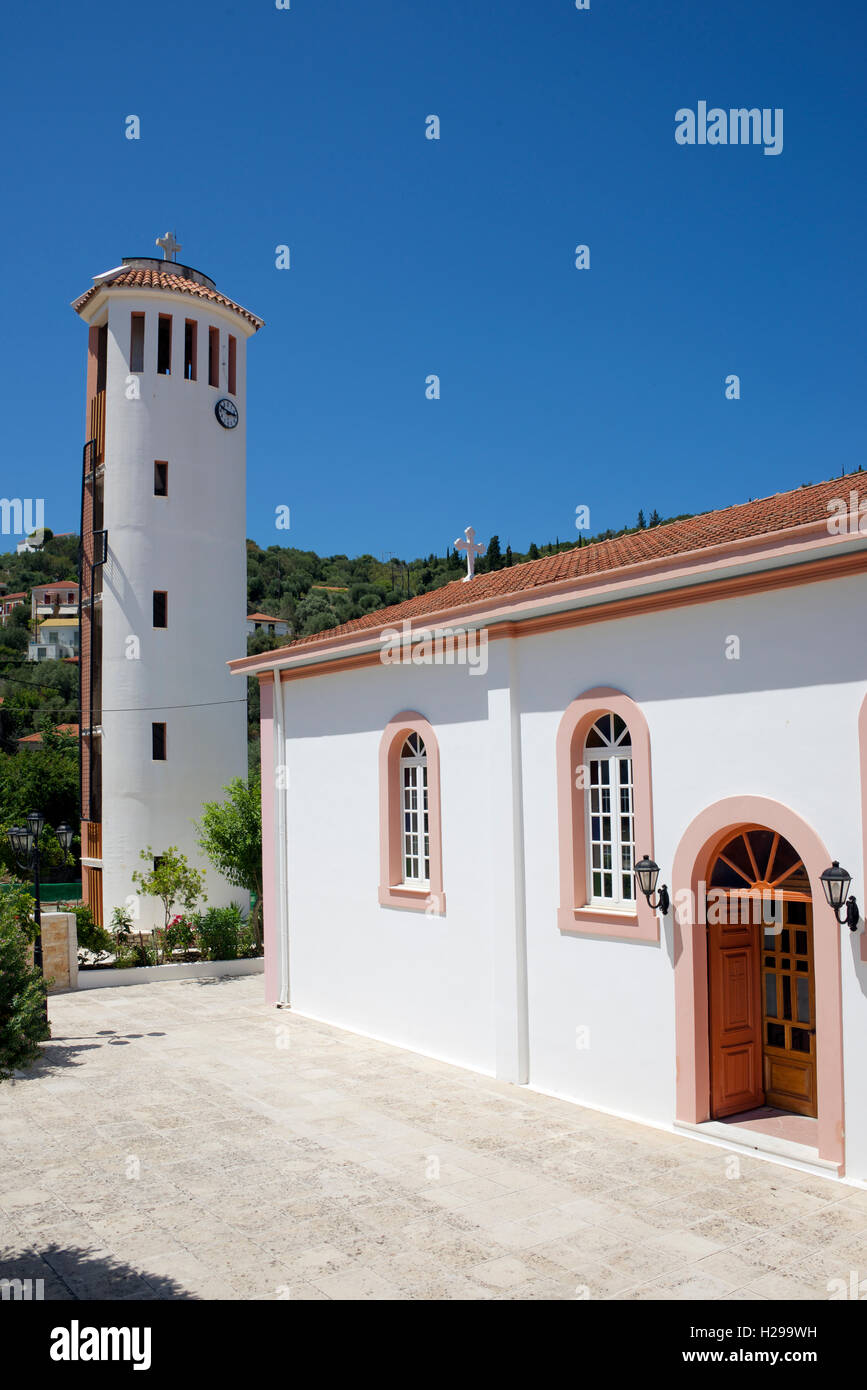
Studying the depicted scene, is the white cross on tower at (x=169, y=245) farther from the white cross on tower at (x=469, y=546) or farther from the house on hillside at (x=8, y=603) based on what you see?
the house on hillside at (x=8, y=603)

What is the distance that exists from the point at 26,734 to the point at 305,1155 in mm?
56708

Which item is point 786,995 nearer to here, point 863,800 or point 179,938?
point 863,800

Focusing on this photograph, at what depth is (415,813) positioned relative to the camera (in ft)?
40.4

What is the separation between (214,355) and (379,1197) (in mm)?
21638

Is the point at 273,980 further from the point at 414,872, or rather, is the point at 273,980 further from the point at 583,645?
the point at 583,645

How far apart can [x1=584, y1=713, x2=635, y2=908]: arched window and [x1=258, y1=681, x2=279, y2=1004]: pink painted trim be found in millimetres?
6611

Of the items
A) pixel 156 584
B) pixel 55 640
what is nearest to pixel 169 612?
pixel 156 584

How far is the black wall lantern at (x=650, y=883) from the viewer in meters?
8.66

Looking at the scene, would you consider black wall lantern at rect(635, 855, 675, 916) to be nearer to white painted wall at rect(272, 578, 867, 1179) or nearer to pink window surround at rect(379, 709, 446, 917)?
white painted wall at rect(272, 578, 867, 1179)

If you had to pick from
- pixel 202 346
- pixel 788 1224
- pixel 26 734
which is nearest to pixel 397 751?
pixel 788 1224

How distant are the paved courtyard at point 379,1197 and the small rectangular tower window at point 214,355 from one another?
1788 cm

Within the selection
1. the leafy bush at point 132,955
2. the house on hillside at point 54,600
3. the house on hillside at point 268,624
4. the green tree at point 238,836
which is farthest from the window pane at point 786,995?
the house on hillside at point 54,600

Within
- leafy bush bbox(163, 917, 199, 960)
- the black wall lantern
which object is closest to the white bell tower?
leafy bush bbox(163, 917, 199, 960)

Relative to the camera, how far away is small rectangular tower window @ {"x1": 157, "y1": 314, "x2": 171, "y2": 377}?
23.7 m
